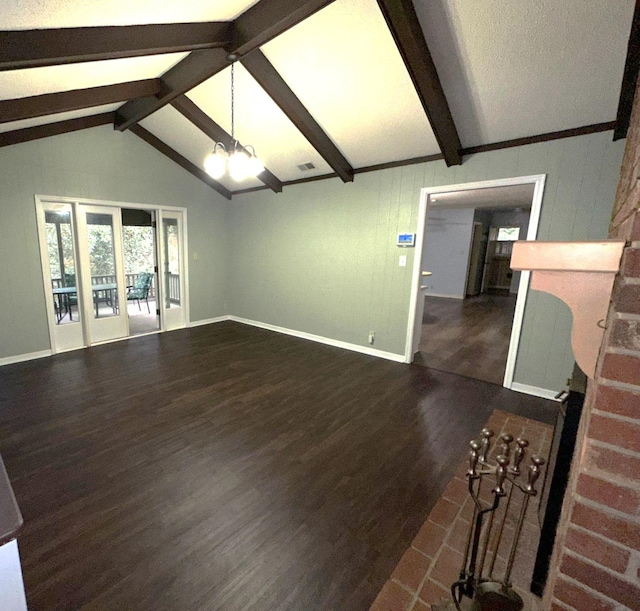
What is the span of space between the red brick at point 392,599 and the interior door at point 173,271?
5142 mm

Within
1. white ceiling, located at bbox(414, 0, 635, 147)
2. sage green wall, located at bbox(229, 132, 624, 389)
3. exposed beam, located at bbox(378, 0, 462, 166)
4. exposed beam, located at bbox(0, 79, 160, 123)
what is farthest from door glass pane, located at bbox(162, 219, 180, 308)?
white ceiling, located at bbox(414, 0, 635, 147)

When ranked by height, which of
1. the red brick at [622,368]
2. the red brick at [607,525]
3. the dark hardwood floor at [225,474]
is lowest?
the dark hardwood floor at [225,474]

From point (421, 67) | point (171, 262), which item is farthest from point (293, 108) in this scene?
point (171, 262)

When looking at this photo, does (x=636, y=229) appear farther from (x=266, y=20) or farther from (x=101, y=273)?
(x=101, y=273)

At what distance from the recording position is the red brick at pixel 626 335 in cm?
74

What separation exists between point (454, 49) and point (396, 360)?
3.31 meters

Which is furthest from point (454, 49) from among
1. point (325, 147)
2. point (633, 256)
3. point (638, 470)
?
point (638, 470)

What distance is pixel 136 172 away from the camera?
475 cm

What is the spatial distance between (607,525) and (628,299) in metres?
0.59

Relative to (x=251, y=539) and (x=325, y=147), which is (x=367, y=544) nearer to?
(x=251, y=539)

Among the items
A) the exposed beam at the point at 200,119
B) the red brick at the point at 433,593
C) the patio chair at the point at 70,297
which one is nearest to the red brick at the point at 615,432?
the red brick at the point at 433,593

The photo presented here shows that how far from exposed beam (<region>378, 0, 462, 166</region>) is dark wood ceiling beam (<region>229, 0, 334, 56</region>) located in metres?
0.45

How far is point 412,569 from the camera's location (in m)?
1.50

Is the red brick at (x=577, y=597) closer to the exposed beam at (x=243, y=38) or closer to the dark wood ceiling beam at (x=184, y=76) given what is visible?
the exposed beam at (x=243, y=38)
